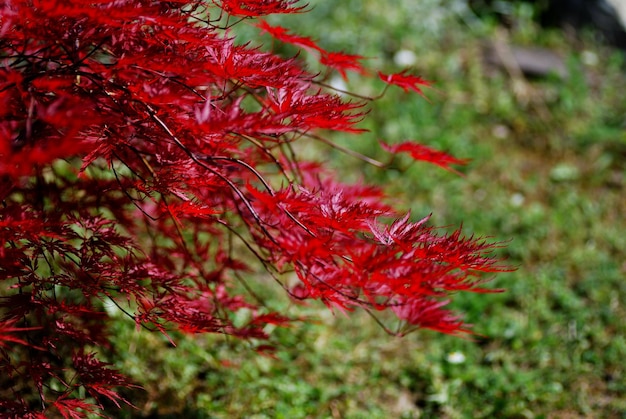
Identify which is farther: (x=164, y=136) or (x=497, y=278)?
(x=497, y=278)

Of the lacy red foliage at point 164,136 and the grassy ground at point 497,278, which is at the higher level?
the lacy red foliage at point 164,136

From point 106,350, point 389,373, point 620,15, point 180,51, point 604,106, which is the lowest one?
point 389,373

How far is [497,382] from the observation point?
2279mm

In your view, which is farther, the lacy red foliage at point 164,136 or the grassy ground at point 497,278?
the grassy ground at point 497,278

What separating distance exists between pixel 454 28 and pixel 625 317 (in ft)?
8.82

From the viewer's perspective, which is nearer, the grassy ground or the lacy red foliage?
the lacy red foliage

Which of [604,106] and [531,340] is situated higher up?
[604,106]

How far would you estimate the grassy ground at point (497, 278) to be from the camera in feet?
7.29

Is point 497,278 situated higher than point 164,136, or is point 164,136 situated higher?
point 164,136

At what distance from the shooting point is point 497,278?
2764mm

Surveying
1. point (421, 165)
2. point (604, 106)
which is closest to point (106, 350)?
point (421, 165)

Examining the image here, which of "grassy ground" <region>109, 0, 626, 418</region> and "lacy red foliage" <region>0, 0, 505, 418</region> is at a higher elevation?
"lacy red foliage" <region>0, 0, 505, 418</region>

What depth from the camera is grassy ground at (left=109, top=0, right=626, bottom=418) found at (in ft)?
7.29

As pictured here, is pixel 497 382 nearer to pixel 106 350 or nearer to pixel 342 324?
pixel 342 324
